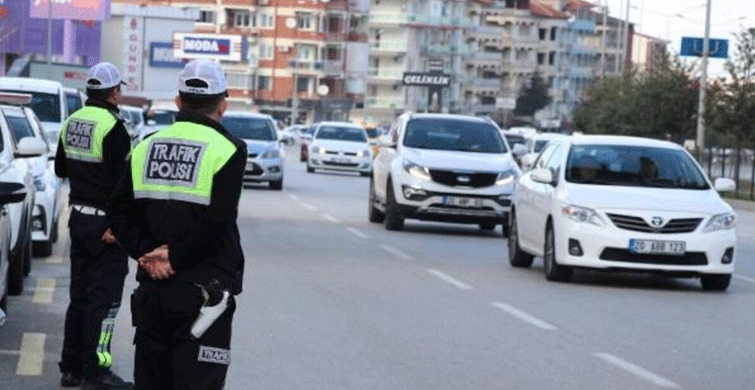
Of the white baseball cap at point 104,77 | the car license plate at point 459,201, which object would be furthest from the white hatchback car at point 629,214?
the white baseball cap at point 104,77

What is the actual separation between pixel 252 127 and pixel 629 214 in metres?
25.2

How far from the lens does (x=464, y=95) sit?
641 feet

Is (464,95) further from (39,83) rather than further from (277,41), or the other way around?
(39,83)

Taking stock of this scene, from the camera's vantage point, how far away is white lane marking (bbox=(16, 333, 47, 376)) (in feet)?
40.8

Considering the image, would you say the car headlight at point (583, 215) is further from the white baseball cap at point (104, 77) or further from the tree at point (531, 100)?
the tree at point (531, 100)

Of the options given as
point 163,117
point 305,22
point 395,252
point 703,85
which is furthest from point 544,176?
point 305,22

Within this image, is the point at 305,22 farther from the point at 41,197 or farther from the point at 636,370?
the point at 636,370

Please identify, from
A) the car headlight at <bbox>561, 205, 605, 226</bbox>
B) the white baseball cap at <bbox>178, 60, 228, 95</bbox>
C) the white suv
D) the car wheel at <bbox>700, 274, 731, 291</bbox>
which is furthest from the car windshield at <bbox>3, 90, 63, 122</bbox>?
the white baseball cap at <bbox>178, 60, 228, 95</bbox>

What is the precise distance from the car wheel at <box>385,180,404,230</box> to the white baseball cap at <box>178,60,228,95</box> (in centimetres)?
2082

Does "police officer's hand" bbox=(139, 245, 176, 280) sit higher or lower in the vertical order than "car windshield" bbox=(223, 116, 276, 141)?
higher

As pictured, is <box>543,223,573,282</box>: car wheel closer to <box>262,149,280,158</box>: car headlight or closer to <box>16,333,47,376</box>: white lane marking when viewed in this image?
<box>16,333,47,376</box>: white lane marking

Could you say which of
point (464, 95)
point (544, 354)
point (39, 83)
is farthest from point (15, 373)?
point (464, 95)

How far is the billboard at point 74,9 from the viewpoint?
8038 centimetres

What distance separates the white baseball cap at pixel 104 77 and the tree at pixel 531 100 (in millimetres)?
182922
